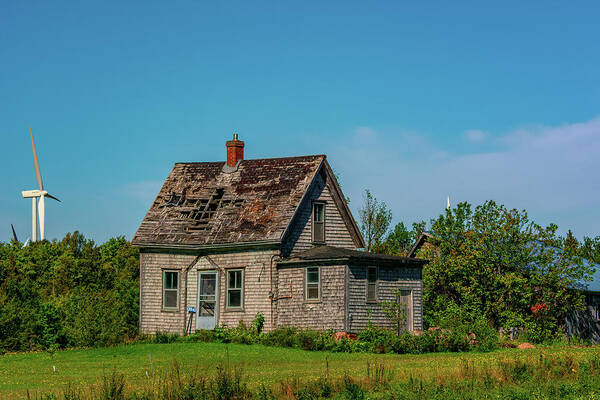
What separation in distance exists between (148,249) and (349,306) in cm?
1095

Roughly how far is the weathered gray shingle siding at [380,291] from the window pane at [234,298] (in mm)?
5920

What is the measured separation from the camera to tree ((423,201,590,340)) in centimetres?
3894

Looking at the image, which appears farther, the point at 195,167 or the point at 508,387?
the point at 195,167

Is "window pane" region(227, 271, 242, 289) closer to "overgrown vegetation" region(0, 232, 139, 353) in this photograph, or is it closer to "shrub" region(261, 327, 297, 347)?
"shrub" region(261, 327, 297, 347)

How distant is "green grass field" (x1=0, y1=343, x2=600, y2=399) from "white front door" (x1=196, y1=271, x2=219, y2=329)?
13.5ft

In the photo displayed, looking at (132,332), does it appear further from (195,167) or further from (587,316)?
(587,316)

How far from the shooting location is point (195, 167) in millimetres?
43625

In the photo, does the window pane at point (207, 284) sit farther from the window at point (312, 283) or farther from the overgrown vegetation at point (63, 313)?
the window at point (312, 283)

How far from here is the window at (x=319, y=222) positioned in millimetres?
39250

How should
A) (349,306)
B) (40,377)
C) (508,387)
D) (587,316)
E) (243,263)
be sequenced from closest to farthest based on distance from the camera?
(508,387) → (40,377) → (349,306) → (243,263) → (587,316)

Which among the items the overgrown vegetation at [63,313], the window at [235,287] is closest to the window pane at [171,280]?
the overgrown vegetation at [63,313]

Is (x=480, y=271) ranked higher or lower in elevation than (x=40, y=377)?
higher

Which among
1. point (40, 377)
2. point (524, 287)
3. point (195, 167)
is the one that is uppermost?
point (195, 167)

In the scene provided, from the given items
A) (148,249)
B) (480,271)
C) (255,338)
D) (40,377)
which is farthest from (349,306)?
(40,377)
